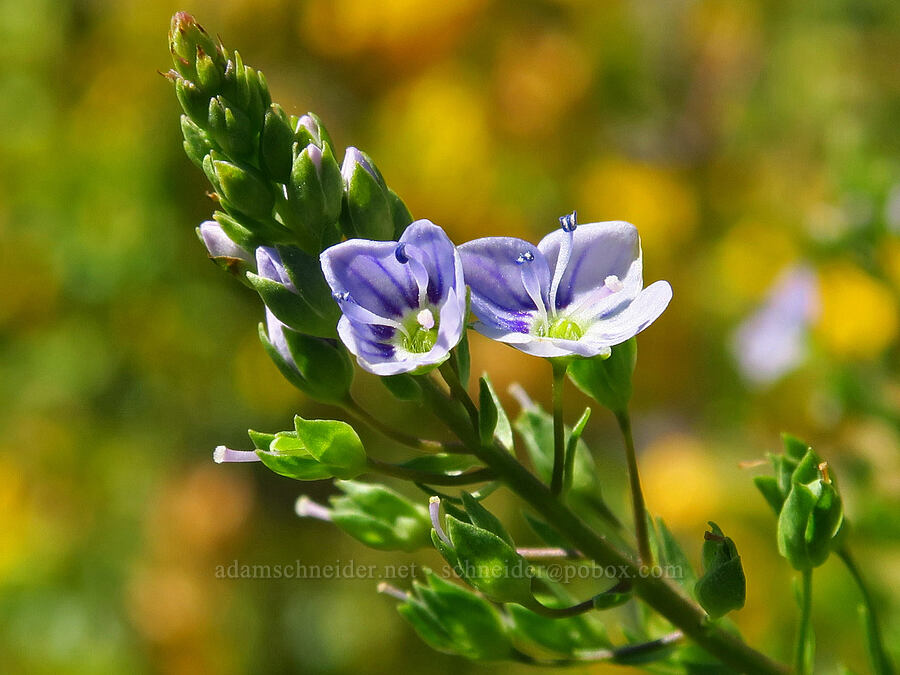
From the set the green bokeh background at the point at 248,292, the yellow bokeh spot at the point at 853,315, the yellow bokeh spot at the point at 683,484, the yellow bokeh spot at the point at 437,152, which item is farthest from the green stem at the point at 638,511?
the yellow bokeh spot at the point at 437,152

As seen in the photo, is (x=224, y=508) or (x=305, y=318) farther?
(x=224, y=508)

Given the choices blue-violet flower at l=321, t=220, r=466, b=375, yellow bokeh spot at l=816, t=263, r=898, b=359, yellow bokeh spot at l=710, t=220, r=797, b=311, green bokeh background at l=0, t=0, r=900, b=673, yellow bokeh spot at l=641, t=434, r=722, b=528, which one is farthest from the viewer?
yellow bokeh spot at l=710, t=220, r=797, b=311

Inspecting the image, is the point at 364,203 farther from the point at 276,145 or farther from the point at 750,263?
the point at 750,263

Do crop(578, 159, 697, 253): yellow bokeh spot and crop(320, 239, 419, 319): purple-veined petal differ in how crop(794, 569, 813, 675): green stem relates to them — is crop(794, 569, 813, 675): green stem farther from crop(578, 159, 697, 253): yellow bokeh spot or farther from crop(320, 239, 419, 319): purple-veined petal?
crop(578, 159, 697, 253): yellow bokeh spot

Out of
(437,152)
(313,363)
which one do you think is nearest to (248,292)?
(437,152)

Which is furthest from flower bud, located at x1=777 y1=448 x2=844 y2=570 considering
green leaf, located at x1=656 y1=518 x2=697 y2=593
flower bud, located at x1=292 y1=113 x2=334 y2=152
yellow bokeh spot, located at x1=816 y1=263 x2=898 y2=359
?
yellow bokeh spot, located at x1=816 y1=263 x2=898 y2=359

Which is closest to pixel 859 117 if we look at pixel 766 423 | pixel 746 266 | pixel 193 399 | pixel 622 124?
pixel 746 266

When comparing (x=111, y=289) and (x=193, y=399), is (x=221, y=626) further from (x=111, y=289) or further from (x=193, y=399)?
(x=111, y=289)
